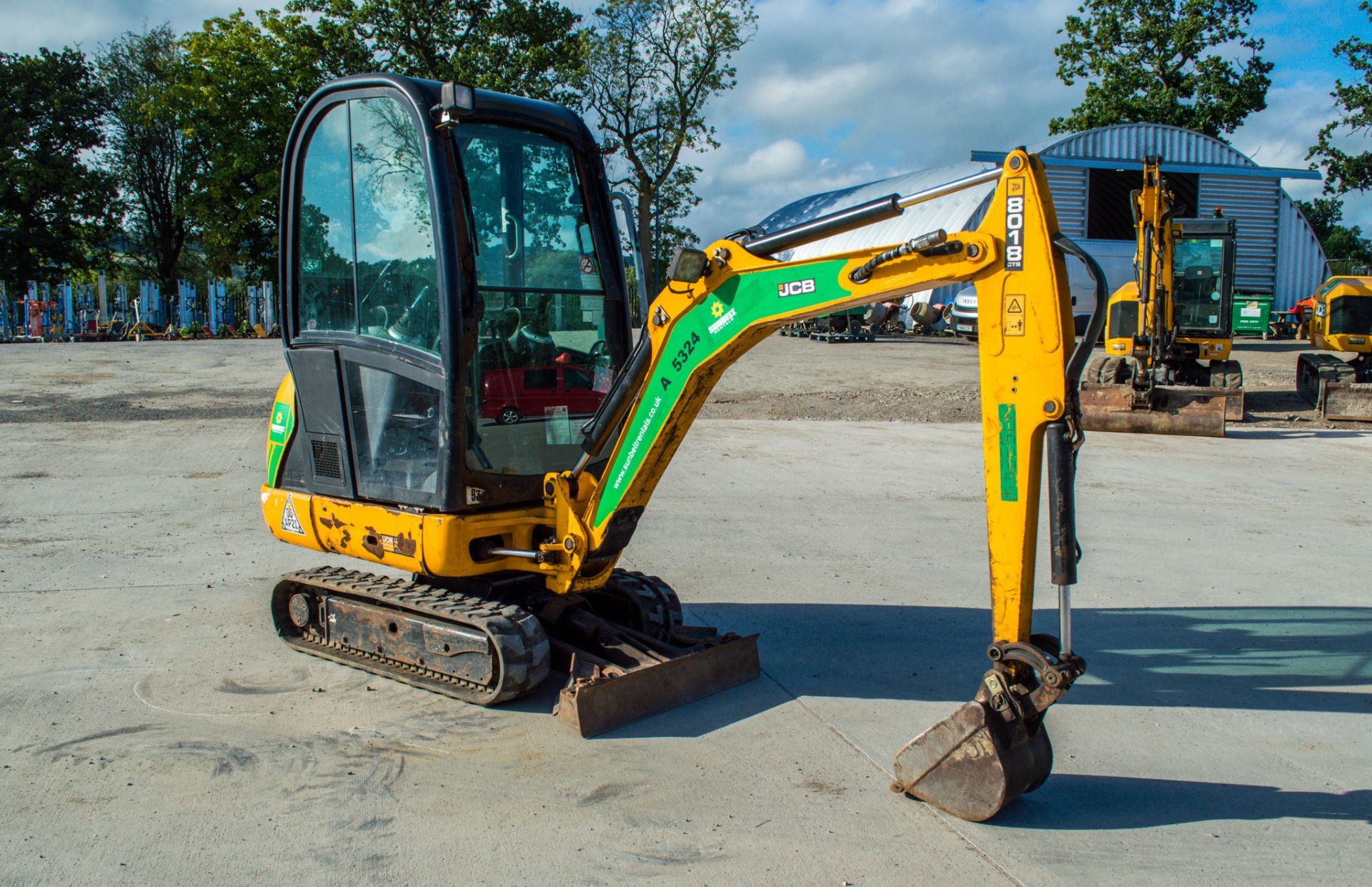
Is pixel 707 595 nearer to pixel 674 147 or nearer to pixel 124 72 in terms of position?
pixel 674 147

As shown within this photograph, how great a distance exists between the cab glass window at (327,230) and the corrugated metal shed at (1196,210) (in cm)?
2881

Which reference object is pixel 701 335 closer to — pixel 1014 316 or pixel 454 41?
pixel 1014 316

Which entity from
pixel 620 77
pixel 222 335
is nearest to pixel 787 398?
pixel 222 335

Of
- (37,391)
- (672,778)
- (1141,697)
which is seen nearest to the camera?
(672,778)

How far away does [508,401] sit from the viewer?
4.98m

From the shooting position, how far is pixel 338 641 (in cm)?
562

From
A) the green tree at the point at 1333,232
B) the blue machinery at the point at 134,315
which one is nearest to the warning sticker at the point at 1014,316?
the blue machinery at the point at 134,315

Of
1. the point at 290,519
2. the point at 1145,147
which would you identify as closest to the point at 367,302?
the point at 290,519

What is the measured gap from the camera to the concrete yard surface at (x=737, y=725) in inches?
142

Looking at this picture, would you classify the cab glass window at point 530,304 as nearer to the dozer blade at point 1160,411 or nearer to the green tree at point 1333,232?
the dozer blade at point 1160,411

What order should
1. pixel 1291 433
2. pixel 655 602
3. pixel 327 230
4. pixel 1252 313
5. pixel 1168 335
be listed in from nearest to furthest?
pixel 327 230 < pixel 655 602 < pixel 1291 433 < pixel 1168 335 < pixel 1252 313

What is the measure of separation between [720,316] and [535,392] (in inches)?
46.9

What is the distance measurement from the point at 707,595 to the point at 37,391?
14.7 meters

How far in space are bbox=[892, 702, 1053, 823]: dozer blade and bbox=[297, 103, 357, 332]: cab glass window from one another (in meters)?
3.34
